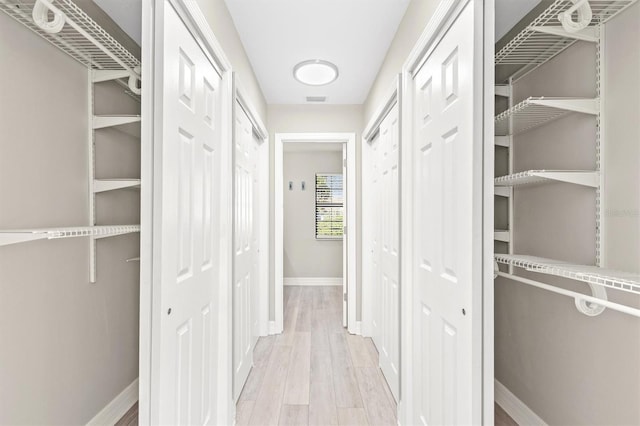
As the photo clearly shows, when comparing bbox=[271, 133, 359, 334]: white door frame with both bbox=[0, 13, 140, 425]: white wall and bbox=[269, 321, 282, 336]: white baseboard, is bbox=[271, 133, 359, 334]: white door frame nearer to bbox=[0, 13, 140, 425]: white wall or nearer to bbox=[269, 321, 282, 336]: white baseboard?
bbox=[269, 321, 282, 336]: white baseboard

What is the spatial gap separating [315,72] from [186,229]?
6.71ft

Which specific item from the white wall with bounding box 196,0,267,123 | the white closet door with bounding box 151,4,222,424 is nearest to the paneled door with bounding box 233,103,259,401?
the white wall with bounding box 196,0,267,123

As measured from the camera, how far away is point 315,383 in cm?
250

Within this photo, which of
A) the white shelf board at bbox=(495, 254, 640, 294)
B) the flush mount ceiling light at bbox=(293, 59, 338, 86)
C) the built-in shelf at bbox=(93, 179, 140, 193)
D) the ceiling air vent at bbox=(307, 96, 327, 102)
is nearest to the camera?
the white shelf board at bbox=(495, 254, 640, 294)

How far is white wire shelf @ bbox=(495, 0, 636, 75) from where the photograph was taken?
121cm

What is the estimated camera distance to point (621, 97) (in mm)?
1263

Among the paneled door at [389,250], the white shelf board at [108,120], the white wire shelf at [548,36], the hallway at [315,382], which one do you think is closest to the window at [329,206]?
the hallway at [315,382]

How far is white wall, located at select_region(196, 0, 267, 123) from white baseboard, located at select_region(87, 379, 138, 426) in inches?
75.1

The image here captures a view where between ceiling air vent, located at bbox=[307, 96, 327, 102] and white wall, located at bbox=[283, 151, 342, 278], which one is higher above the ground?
ceiling air vent, located at bbox=[307, 96, 327, 102]

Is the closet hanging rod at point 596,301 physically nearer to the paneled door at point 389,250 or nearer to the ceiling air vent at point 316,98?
the paneled door at point 389,250

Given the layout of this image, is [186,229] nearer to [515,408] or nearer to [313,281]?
[515,408]

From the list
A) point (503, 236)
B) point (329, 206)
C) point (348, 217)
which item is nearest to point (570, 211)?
point (503, 236)

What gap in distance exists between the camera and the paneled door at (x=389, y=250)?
7.47 feet

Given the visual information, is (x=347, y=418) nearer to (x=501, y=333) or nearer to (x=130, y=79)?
(x=501, y=333)
